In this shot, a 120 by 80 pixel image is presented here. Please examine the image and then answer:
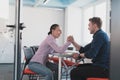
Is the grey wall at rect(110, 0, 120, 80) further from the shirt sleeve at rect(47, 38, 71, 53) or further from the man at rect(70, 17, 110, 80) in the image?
the shirt sleeve at rect(47, 38, 71, 53)

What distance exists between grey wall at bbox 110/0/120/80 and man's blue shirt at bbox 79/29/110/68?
177 cm

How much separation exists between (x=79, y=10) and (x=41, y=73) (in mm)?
6631

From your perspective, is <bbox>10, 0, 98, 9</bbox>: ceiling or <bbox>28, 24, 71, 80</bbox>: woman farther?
<bbox>10, 0, 98, 9</bbox>: ceiling

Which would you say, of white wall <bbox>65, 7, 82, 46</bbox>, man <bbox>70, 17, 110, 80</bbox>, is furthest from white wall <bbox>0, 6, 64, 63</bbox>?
man <bbox>70, 17, 110, 80</bbox>

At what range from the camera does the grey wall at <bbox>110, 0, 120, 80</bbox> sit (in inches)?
30.1

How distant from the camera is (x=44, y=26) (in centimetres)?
941

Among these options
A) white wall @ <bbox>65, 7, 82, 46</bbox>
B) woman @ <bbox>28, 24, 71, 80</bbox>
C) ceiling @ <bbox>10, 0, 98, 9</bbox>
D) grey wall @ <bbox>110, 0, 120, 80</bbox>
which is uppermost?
ceiling @ <bbox>10, 0, 98, 9</bbox>

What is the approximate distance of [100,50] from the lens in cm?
263

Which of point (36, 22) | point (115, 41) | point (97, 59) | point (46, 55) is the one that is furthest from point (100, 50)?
point (36, 22)

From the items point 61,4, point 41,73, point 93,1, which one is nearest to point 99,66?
point 41,73

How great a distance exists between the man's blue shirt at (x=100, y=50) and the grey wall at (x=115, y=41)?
69.8 inches

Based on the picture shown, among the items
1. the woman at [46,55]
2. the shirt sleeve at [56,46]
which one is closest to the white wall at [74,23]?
the woman at [46,55]

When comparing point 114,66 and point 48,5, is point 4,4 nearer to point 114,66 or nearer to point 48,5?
point 114,66

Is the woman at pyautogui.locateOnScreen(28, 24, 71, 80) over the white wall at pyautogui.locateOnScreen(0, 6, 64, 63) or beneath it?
beneath
